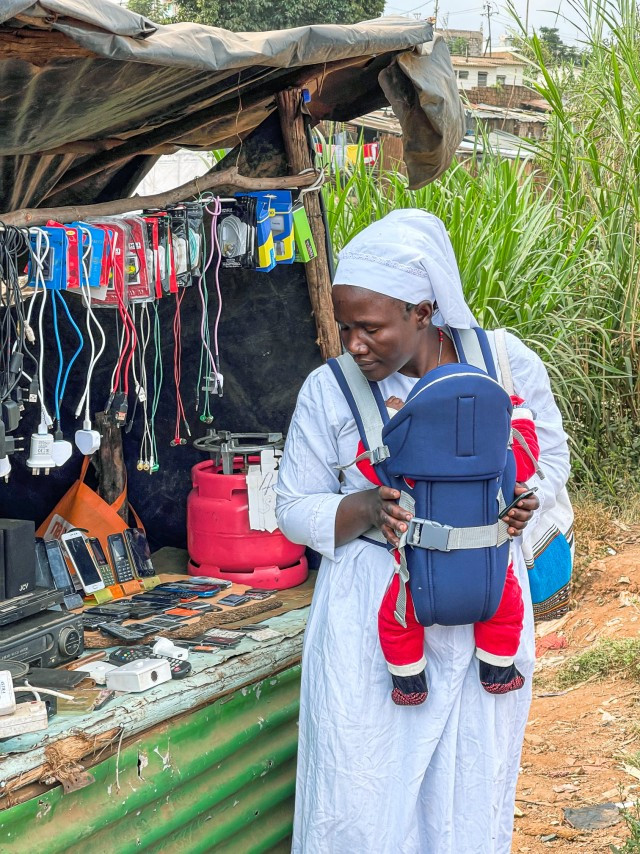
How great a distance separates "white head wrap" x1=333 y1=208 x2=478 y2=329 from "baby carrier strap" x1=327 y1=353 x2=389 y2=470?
0.20 m

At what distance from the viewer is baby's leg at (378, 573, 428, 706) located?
1.98m

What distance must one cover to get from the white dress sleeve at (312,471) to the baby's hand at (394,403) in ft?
0.38

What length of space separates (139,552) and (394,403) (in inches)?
61.7

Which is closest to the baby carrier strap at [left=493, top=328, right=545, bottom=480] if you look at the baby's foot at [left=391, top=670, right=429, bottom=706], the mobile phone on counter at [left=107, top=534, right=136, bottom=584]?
the baby's foot at [left=391, top=670, right=429, bottom=706]

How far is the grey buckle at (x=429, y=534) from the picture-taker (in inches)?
74.7

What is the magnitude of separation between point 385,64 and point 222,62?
33.9 inches

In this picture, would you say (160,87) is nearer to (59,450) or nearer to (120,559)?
(59,450)

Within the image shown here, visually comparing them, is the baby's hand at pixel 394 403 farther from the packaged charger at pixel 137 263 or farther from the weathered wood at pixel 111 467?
the weathered wood at pixel 111 467

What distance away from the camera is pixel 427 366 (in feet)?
7.04

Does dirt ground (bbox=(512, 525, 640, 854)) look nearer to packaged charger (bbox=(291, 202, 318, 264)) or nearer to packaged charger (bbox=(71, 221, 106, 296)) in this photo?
packaged charger (bbox=(291, 202, 318, 264))

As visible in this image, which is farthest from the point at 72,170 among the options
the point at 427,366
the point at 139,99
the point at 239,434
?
the point at 427,366

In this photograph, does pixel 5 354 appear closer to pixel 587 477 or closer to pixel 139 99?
pixel 139 99

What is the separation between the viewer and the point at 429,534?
74.8 inches

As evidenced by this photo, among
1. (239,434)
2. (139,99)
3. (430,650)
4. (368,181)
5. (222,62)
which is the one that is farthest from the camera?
(368,181)
